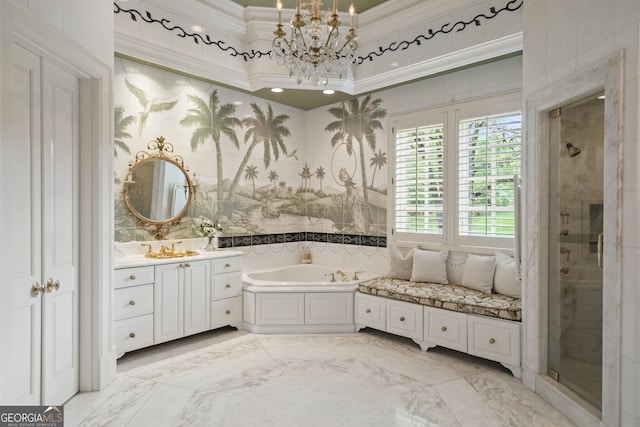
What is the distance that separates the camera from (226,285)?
13.4ft

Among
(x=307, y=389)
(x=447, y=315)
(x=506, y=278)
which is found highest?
(x=506, y=278)

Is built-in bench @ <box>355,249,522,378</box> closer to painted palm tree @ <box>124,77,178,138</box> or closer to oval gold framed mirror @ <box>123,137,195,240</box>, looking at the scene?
oval gold framed mirror @ <box>123,137,195,240</box>

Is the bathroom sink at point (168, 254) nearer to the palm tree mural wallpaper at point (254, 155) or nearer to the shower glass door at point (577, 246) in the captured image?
the palm tree mural wallpaper at point (254, 155)

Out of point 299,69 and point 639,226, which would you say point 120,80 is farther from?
point 639,226

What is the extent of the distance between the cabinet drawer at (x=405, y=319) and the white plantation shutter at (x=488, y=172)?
3.18 ft

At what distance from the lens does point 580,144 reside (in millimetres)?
2508

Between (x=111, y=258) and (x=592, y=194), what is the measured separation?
3.22 m

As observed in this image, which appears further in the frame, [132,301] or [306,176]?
[306,176]

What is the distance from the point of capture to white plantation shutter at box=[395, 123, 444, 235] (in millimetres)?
4219

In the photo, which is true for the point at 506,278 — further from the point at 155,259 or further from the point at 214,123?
the point at 214,123

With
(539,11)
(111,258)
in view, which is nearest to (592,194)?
(539,11)

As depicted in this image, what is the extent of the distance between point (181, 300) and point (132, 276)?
54 centimetres

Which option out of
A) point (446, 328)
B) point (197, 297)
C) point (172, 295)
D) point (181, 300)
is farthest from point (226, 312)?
point (446, 328)

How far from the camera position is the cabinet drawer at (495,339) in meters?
3.05
